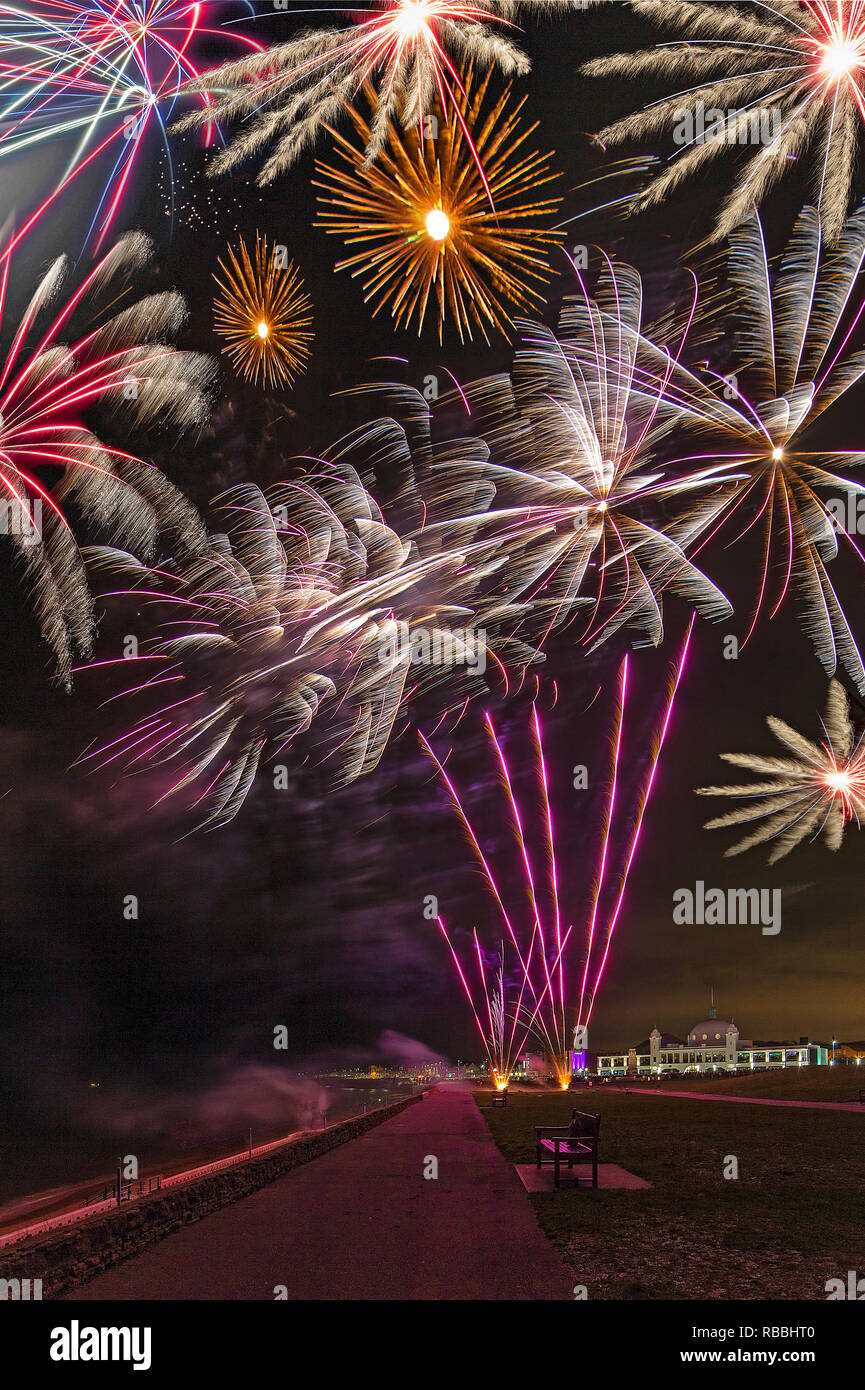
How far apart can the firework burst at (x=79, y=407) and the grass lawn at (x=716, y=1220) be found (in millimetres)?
8815

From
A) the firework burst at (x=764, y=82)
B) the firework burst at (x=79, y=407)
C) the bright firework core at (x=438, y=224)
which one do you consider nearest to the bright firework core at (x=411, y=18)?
the bright firework core at (x=438, y=224)

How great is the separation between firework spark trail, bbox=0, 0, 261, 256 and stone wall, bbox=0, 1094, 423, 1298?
32.4 feet

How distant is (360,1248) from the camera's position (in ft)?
23.2

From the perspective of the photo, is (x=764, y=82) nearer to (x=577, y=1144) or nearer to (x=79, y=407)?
(x=79, y=407)

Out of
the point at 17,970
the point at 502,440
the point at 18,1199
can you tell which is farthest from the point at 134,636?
the point at 18,1199

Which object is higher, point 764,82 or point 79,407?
point 764,82

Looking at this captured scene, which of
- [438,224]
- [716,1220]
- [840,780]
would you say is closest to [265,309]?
[438,224]

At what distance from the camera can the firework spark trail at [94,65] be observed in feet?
31.4

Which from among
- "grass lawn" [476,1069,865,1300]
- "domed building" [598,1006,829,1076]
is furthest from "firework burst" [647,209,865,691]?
"domed building" [598,1006,829,1076]

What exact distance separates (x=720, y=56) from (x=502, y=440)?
4130mm

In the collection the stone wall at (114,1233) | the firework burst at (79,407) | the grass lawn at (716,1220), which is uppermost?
the firework burst at (79,407)

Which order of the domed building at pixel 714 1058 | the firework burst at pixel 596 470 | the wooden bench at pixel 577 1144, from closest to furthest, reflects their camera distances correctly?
the wooden bench at pixel 577 1144
the firework burst at pixel 596 470
the domed building at pixel 714 1058

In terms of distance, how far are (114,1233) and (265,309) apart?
908 cm

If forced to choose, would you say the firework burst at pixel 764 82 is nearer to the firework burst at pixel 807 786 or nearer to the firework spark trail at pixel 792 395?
the firework spark trail at pixel 792 395
